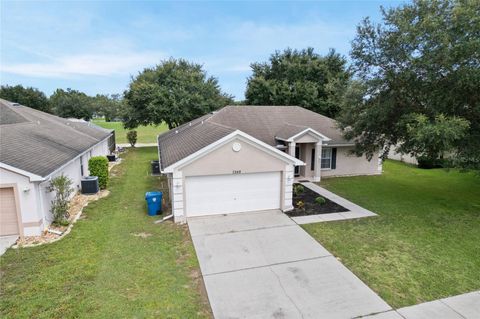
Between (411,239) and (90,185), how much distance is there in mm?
13834

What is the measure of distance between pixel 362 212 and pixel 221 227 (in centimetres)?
596

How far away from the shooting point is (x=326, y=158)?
17766 mm

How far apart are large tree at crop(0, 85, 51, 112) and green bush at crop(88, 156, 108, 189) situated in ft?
165

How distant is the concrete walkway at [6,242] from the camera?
26.1ft

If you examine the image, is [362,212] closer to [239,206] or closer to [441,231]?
[441,231]

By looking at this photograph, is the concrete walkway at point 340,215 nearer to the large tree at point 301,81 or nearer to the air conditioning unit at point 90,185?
the air conditioning unit at point 90,185

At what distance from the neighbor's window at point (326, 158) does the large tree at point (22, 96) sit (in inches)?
2262

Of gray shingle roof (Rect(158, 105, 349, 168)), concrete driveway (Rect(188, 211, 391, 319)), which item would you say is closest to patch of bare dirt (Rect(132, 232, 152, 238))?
concrete driveway (Rect(188, 211, 391, 319))

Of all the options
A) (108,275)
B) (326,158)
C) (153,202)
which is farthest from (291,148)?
(108,275)

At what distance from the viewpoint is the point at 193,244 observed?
8484mm

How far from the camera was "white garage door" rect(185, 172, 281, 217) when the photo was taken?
1055 centimetres

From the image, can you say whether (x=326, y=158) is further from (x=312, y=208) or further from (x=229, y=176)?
(x=229, y=176)

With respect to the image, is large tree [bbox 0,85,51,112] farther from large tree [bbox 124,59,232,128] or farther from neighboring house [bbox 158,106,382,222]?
neighboring house [bbox 158,106,382,222]

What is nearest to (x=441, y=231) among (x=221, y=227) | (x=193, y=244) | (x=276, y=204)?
(x=276, y=204)
